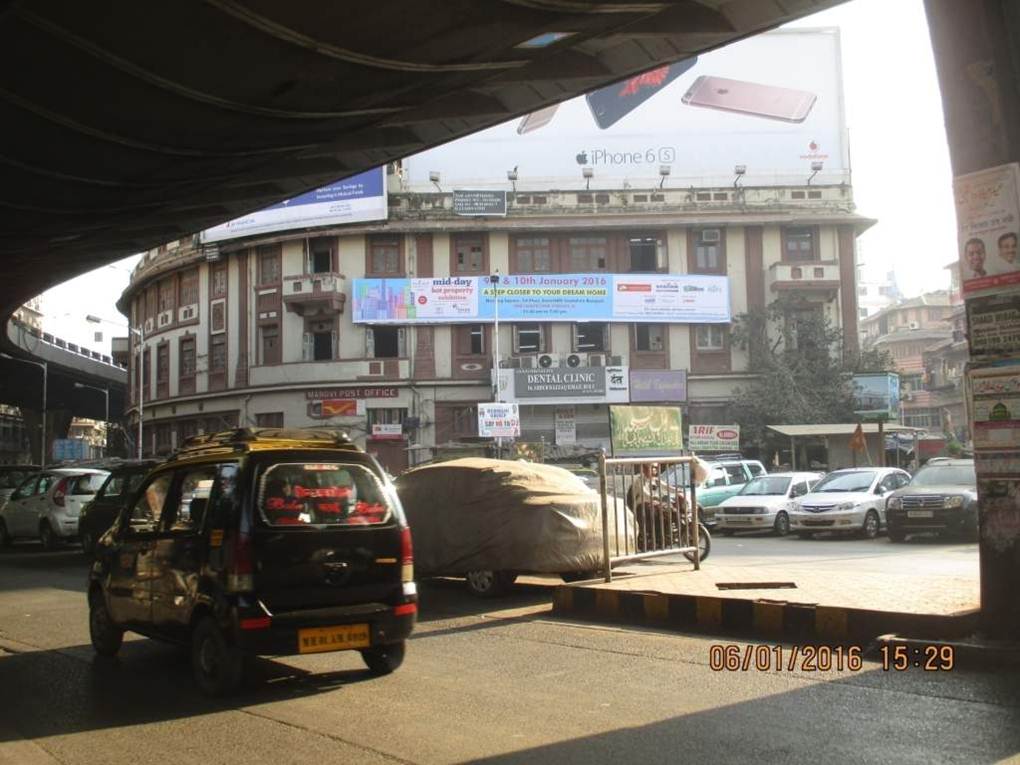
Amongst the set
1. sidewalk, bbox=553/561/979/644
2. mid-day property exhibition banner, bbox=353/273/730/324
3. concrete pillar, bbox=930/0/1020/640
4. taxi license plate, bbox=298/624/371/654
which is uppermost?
mid-day property exhibition banner, bbox=353/273/730/324

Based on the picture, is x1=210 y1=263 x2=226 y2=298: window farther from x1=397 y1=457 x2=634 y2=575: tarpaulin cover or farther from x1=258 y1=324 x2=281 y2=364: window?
x1=397 y1=457 x2=634 y2=575: tarpaulin cover

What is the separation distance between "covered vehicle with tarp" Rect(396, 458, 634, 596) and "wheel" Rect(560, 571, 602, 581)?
0.01 meters

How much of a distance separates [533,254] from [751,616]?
37036 mm

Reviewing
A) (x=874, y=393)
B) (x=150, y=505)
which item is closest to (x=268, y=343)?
(x=874, y=393)

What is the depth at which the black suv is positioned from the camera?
6.08 metres

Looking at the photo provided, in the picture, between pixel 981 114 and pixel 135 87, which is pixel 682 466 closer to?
pixel 981 114

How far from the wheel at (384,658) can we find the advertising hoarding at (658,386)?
3608 centimetres

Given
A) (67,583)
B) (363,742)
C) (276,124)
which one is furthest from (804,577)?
(67,583)

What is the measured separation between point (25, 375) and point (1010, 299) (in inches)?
2505

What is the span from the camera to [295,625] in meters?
6.10

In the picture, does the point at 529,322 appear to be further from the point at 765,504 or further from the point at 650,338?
the point at 765,504

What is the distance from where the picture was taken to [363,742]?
203 inches

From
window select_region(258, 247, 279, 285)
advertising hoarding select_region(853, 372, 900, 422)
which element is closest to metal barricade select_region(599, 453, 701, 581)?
advertising hoarding select_region(853, 372, 900, 422)

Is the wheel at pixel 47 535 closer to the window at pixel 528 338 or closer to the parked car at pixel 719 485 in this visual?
the parked car at pixel 719 485
